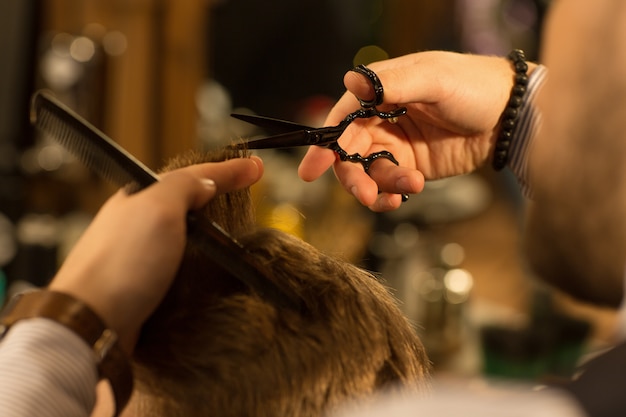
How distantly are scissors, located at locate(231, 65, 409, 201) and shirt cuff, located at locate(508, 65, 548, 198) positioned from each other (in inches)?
4.9

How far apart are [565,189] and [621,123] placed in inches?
2.1

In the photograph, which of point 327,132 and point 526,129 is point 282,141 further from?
point 526,129

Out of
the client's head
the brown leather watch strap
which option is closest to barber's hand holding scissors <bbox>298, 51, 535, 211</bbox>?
the client's head

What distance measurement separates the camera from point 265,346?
0.61m

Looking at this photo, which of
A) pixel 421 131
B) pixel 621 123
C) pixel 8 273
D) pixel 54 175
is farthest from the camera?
pixel 54 175

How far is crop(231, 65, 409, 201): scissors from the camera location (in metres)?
0.74

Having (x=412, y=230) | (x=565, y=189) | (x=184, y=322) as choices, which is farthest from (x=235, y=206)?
(x=412, y=230)

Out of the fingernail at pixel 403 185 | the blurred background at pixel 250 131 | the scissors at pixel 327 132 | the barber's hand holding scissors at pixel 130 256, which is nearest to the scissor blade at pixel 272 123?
the scissors at pixel 327 132

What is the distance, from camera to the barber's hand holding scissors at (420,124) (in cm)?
79

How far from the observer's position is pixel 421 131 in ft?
2.92

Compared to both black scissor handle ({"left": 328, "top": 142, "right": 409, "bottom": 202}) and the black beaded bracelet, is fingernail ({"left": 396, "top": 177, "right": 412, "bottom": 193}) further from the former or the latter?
the black beaded bracelet

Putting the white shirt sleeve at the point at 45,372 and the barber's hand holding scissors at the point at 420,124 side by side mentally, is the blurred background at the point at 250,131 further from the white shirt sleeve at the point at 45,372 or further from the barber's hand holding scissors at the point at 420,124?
the white shirt sleeve at the point at 45,372

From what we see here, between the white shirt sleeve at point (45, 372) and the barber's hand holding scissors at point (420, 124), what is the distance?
1.15 ft

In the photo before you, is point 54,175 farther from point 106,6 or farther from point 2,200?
point 106,6
